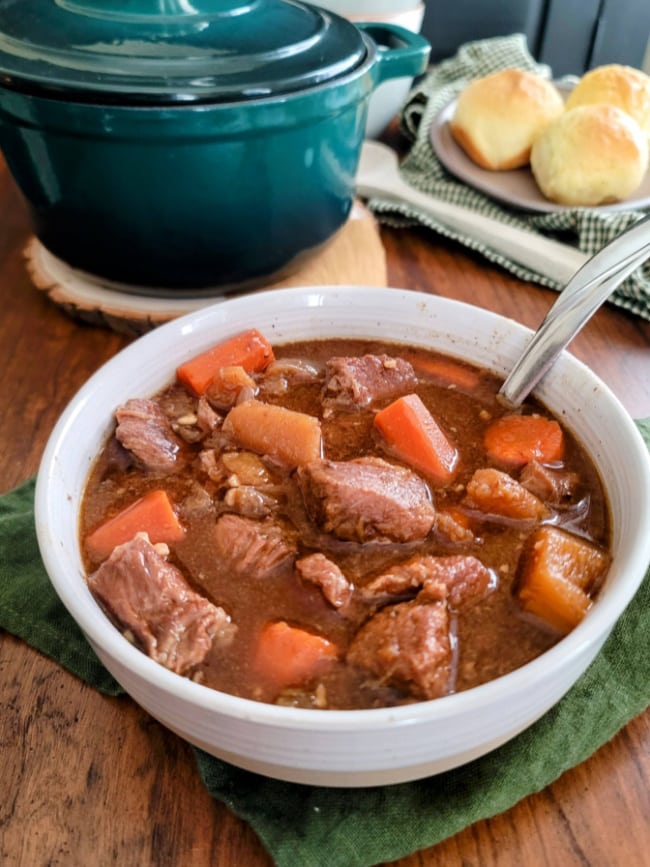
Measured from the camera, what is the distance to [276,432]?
1.45 metres

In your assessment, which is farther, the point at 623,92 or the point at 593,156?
the point at 623,92

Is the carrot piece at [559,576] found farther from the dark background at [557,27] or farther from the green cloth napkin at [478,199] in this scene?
the dark background at [557,27]

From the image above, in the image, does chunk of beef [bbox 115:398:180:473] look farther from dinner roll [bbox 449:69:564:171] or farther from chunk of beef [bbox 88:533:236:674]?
dinner roll [bbox 449:69:564:171]

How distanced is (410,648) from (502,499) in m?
0.35

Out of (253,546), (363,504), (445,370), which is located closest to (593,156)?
(445,370)

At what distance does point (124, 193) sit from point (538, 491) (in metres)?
1.10

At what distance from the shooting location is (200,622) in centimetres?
114

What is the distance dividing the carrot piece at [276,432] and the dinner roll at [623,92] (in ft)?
5.74

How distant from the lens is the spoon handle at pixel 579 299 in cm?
137

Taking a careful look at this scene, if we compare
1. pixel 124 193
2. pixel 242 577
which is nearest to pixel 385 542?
pixel 242 577

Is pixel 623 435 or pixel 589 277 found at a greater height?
pixel 589 277

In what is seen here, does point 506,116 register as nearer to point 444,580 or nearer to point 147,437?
point 147,437

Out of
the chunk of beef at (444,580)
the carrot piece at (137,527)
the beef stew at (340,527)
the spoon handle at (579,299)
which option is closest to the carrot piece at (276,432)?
the beef stew at (340,527)

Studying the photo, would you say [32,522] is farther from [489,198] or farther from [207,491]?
[489,198]
